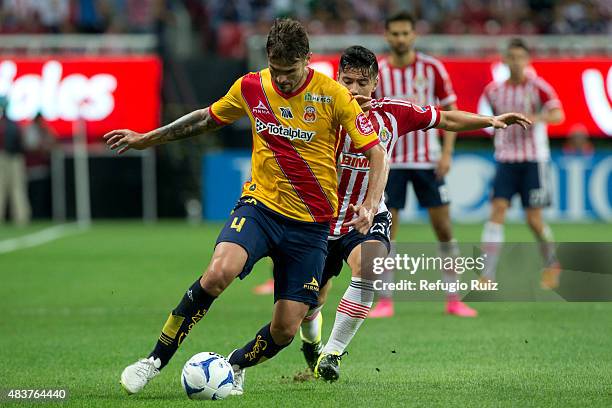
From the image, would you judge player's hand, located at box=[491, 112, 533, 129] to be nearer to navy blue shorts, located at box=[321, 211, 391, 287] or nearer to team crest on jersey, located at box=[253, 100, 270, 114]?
navy blue shorts, located at box=[321, 211, 391, 287]

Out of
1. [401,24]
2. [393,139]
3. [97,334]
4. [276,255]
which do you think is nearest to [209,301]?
[276,255]

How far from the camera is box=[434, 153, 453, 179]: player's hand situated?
9758mm

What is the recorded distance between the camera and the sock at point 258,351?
644 cm

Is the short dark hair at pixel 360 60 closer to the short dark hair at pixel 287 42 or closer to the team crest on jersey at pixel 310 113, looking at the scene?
the team crest on jersey at pixel 310 113

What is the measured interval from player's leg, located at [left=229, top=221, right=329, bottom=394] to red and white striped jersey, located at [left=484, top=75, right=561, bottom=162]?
5.46m

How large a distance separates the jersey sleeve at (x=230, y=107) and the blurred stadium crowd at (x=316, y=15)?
630 inches

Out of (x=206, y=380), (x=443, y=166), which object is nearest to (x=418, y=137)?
(x=443, y=166)

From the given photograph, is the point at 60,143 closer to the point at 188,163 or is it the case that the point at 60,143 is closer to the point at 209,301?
the point at 188,163

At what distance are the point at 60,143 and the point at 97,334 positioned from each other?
13.6 m

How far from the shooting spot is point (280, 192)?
6379 millimetres

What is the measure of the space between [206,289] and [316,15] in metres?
17.2

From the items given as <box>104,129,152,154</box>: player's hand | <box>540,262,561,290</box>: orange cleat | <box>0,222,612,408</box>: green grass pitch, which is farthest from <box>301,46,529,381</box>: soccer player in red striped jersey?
<box>540,262,561,290</box>: orange cleat

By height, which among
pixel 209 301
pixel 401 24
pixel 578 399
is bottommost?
pixel 578 399

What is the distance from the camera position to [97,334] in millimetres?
8945
